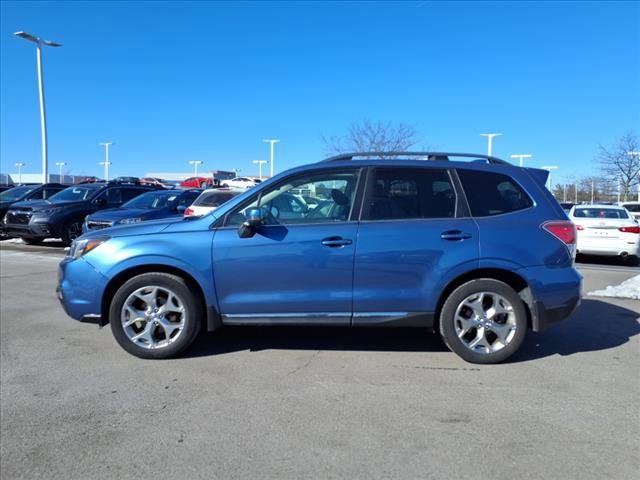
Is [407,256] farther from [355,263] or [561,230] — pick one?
[561,230]

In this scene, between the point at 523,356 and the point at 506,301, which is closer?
the point at 506,301

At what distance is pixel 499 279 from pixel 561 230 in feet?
2.22

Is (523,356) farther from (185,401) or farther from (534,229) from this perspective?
(185,401)

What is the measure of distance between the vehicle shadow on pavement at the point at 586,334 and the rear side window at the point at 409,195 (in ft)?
5.08

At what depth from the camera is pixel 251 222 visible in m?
4.30

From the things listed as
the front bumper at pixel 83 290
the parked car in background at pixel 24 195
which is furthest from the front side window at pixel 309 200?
the parked car in background at pixel 24 195

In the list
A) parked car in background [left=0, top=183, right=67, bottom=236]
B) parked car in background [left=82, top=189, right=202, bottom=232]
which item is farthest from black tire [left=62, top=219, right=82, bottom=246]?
parked car in background [left=0, top=183, right=67, bottom=236]

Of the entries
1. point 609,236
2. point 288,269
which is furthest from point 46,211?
point 609,236

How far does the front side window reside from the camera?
451 cm

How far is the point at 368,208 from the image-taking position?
4.49 meters

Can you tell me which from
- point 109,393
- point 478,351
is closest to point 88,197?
point 109,393

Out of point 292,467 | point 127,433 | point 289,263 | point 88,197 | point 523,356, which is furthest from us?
point 88,197

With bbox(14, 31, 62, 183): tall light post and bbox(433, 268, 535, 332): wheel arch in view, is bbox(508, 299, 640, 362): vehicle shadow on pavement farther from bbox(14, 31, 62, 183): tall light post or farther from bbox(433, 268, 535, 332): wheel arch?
bbox(14, 31, 62, 183): tall light post

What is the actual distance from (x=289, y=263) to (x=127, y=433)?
70.1 inches
